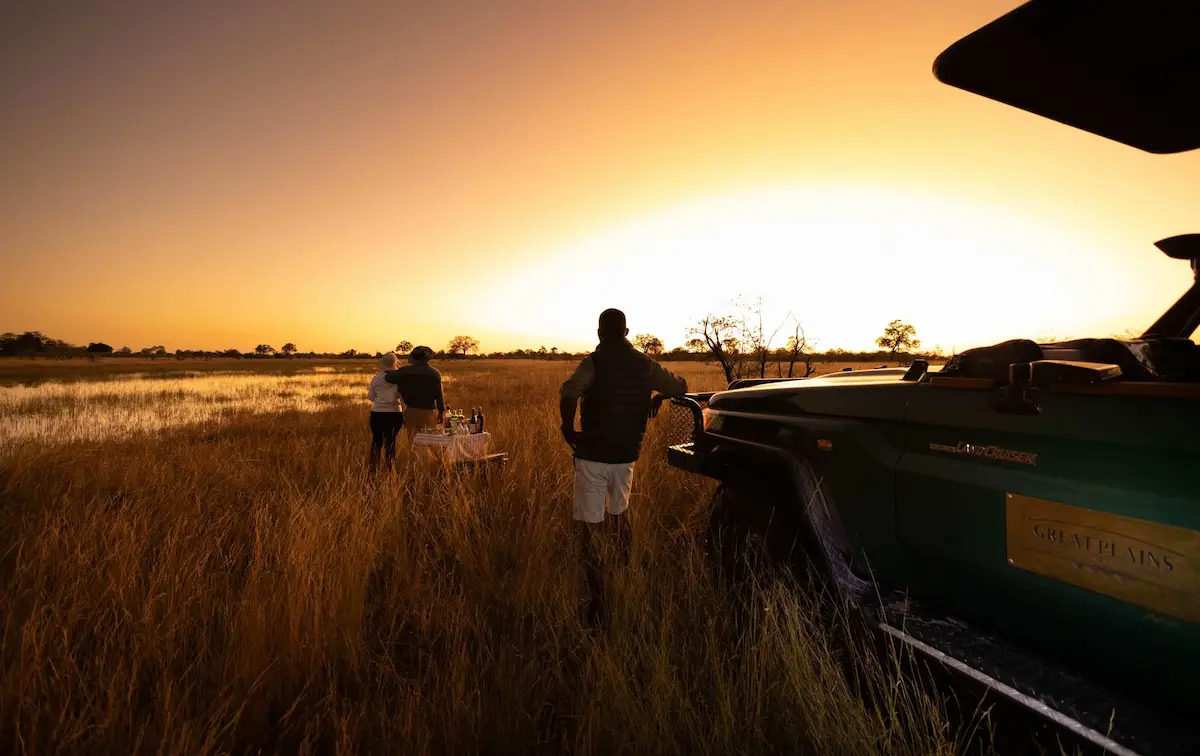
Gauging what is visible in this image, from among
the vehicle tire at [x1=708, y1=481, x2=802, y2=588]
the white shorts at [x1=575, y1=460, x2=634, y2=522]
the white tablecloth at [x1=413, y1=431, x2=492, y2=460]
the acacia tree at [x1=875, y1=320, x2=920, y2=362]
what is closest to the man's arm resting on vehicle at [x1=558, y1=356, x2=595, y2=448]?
the white shorts at [x1=575, y1=460, x2=634, y2=522]

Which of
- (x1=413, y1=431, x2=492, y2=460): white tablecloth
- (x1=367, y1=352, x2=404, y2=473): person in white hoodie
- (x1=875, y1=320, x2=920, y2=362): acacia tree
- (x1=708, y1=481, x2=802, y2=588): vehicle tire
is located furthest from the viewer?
(x1=875, y1=320, x2=920, y2=362): acacia tree

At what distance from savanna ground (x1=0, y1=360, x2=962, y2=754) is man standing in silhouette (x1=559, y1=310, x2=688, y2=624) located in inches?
15.6

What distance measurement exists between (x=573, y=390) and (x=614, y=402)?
36 cm

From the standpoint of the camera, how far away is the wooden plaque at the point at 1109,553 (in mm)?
1377

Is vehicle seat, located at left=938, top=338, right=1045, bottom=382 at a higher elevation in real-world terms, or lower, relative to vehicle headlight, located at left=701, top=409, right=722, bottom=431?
higher

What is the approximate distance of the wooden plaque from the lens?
54.2 inches

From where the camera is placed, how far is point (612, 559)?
411 cm

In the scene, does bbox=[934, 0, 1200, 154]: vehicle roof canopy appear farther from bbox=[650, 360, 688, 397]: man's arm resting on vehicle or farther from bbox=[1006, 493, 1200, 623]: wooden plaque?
bbox=[650, 360, 688, 397]: man's arm resting on vehicle

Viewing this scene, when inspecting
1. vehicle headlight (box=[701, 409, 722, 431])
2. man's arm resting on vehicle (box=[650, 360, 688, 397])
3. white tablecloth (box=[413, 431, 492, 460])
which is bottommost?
white tablecloth (box=[413, 431, 492, 460])

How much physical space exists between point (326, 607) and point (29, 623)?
52.7 inches

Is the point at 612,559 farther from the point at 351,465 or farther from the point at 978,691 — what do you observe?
the point at 351,465

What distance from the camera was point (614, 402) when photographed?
4152mm

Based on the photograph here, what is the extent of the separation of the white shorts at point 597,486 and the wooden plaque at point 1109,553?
2.85 m

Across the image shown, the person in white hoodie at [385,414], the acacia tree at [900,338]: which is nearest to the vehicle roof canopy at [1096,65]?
the person in white hoodie at [385,414]
